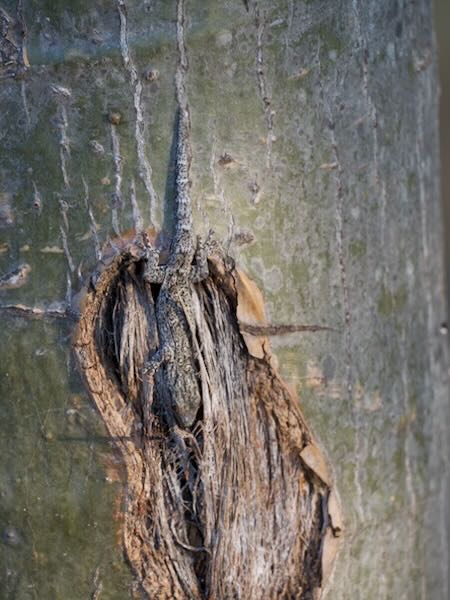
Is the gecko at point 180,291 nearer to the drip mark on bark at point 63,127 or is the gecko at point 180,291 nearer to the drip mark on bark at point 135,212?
the drip mark on bark at point 135,212

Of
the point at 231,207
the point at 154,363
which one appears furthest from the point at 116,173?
the point at 154,363

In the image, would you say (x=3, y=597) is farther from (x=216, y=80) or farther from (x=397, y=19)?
(x=397, y=19)

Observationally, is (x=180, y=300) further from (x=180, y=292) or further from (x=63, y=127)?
(x=63, y=127)

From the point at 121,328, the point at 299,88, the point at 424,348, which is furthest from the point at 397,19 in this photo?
the point at 121,328

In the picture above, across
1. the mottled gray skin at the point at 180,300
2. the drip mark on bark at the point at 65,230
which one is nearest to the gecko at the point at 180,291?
the mottled gray skin at the point at 180,300

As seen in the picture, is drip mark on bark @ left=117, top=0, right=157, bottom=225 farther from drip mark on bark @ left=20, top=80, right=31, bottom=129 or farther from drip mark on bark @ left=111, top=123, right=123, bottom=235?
drip mark on bark @ left=20, top=80, right=31, bottom=129
